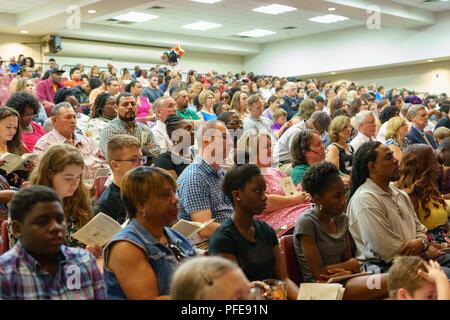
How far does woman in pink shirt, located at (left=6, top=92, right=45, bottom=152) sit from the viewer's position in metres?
4.75

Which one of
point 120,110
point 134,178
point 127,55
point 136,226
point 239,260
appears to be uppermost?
point 127,55

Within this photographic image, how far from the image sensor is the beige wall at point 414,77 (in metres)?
17.2

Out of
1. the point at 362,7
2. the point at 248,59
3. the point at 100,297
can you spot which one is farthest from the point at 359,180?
the point at 248,59

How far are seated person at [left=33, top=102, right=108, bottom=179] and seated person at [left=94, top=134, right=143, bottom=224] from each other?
126 centimetres

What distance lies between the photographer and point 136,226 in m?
2.19

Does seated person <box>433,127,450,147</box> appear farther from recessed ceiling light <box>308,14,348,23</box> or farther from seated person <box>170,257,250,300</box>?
recessed ceiling light <box>308,14,348,23</box>

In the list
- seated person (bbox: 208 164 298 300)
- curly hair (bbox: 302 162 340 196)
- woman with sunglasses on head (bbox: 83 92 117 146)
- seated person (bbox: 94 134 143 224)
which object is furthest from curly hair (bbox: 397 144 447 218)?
woman with sunglasses on head (bbox: 83 92 117 146)

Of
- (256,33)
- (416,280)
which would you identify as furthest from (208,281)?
(256,33)

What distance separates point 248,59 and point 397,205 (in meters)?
18.4

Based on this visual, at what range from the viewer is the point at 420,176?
3746mm

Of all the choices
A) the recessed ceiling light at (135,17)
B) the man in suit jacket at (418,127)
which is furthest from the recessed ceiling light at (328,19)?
the man in suit jacket at (418,127)

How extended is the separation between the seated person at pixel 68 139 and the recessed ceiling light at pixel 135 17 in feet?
34.6

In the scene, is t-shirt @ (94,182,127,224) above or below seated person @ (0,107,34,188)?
below
